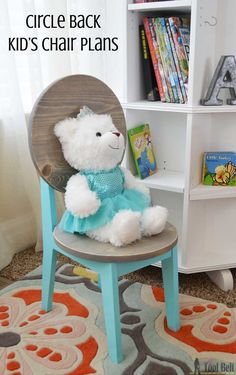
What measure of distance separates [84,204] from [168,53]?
687mm

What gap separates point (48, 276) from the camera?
1.37 m

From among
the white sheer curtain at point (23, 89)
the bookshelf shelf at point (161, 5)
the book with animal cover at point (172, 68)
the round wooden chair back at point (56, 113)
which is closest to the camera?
the round wooden chair back at point (56, 113)

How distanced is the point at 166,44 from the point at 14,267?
1.08 meters

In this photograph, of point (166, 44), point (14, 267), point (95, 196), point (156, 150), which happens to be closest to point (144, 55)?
point (166, 44)

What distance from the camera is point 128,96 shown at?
5.06ft

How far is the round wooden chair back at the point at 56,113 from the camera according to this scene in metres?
1.19

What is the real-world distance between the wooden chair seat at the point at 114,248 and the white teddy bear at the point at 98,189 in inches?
0.7

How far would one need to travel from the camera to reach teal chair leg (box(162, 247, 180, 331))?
124cm

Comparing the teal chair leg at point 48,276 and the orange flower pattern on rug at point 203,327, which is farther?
the teal chair leg at point 48,276

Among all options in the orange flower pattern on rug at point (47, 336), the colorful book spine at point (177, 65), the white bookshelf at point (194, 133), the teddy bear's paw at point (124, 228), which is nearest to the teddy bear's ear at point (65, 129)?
the teddy bear's paw at point (124, 228)

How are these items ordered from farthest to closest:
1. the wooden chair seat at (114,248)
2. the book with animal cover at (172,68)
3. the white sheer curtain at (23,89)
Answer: the white sheer curtain at (23,89), the book with animal cover at (172,68), the wooden chair seat at (114,248)

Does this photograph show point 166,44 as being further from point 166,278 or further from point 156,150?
point 166,278

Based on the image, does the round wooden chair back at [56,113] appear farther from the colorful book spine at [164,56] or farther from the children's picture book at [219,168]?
the children's picture book at [219,168]

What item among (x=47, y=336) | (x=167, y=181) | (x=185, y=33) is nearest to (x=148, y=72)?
(x=185, y=33)
